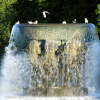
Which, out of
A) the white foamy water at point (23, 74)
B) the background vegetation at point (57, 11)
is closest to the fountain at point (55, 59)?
the white foamy water at point (23, 74)

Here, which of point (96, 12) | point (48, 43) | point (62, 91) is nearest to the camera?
point (62, 91)

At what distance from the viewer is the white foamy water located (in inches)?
625

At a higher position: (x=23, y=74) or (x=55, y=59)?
(x=55, y=59)

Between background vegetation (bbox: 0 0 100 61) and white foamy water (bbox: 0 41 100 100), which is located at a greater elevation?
background vegetation (bbox: 0 0 100 61)

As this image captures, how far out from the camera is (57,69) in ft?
48.5

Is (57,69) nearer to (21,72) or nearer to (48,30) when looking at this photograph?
(48,30)

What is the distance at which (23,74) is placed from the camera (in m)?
22.8

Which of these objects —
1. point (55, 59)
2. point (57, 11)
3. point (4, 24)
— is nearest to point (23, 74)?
point (55, 59)

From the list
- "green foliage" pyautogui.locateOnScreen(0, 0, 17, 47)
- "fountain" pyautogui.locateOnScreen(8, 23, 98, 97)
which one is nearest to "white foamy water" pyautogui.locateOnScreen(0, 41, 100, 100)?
"fountain" pyautogui.locateOnScreen(8, 23, 98, 97)

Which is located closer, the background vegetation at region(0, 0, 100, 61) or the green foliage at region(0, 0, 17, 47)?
the background vegetation at region(0, 0, 100, 61)

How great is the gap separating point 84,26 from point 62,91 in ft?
7.41

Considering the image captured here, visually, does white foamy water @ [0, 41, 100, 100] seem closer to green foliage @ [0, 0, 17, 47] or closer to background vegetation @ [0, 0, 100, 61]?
background vegetation @ [0, 0, 100, 61]

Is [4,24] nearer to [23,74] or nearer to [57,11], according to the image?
[57,11]

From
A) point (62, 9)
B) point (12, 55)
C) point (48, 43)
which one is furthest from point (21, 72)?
point (62, 9)
